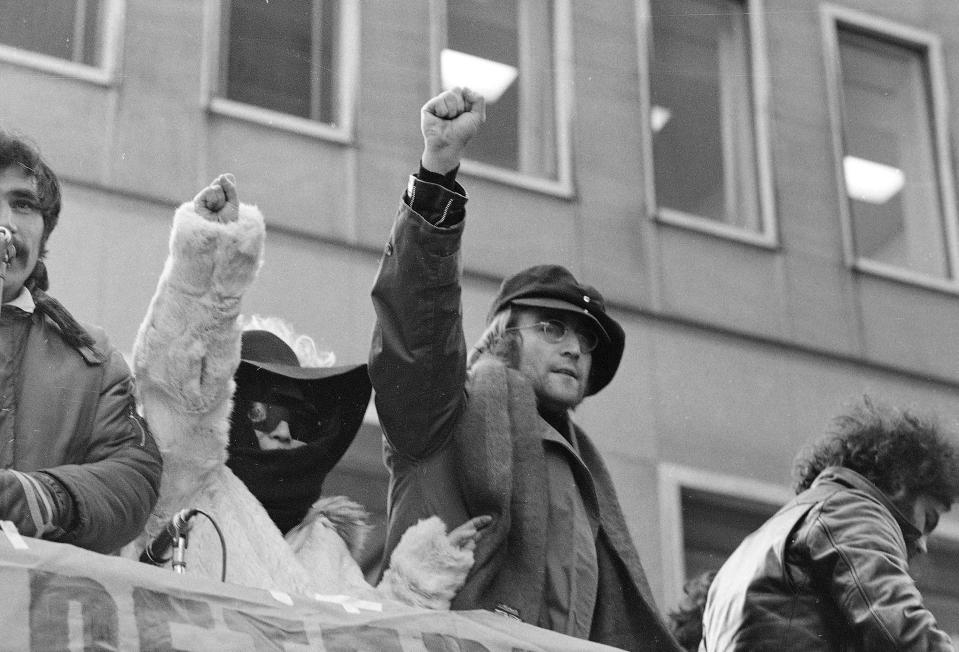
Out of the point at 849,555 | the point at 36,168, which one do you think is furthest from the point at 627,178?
the point at 36,168

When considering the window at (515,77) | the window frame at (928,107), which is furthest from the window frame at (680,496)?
the window frame at (928,107)

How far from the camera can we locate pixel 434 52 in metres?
9.78

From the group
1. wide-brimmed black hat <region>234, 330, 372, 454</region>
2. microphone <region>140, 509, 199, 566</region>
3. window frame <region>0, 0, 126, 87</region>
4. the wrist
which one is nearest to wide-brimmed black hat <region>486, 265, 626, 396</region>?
wide-brimmed black hat <region>234, 330, 372, 454</region>

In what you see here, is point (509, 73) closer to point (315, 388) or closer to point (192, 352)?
point (315, 388)

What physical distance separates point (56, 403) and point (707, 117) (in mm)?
7679

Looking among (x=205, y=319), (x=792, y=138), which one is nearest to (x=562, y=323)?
(x=205, y=319)

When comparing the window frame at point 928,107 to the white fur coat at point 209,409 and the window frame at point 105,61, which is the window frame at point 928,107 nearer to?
the window frame at point 105,61

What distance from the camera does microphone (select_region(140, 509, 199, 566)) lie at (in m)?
4.29

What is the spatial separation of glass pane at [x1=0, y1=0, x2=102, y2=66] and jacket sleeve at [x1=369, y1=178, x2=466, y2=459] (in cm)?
378

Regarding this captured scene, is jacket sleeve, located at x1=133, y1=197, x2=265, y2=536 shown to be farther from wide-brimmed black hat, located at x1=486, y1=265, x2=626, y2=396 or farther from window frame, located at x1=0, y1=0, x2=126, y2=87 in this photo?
window frame, located at x1=0, y1=0, x2=126, y2=87

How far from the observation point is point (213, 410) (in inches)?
177

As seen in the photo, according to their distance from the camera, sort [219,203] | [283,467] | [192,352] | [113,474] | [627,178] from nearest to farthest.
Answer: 1. [113,474]
2. [192,352]
3. [219,203]
4. [283,467]
5. [627,178]

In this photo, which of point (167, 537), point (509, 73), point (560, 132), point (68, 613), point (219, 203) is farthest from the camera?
point (560, 132)

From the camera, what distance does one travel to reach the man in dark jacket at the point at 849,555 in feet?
15.3
